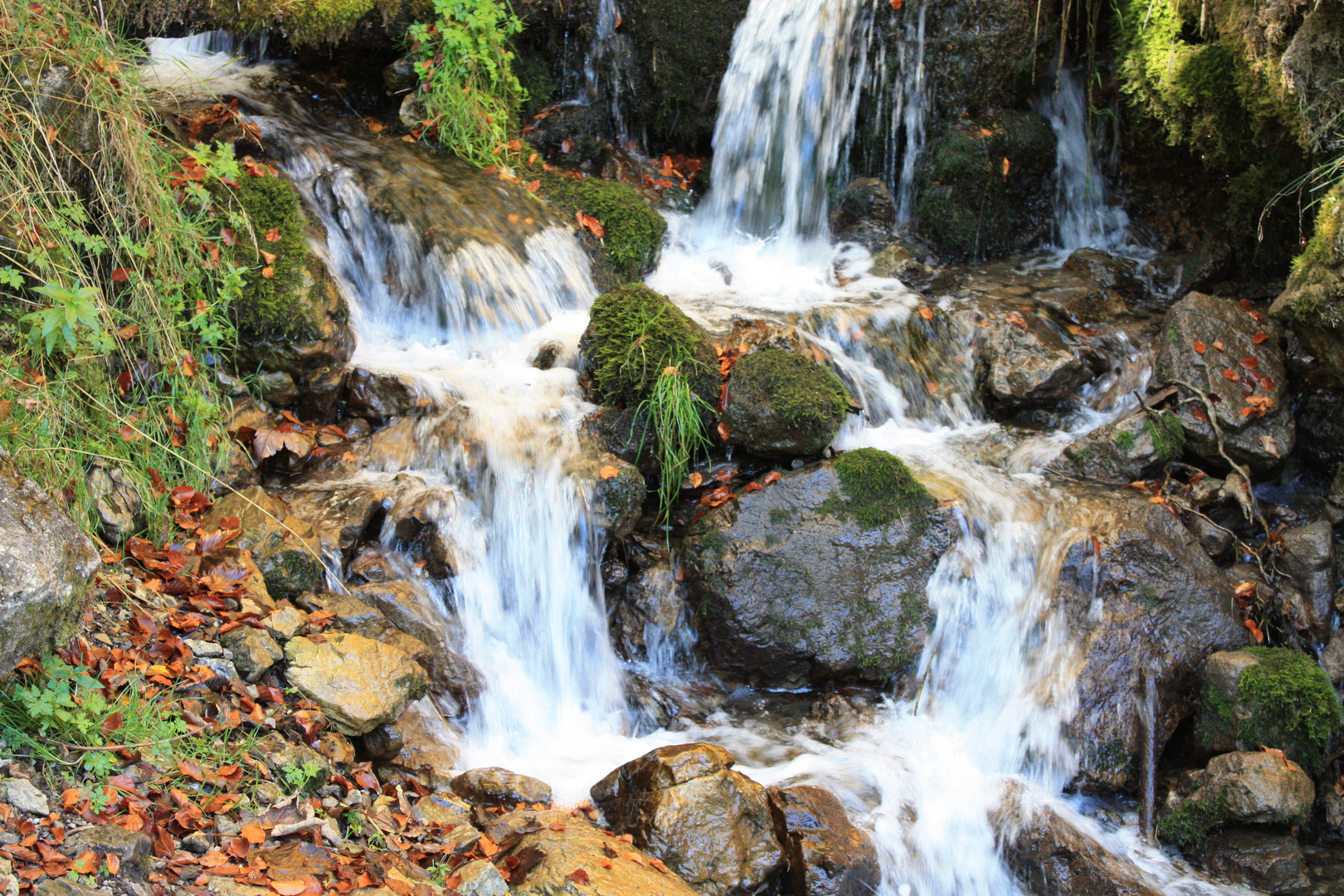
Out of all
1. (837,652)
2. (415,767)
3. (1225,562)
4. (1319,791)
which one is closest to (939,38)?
(1225,562)

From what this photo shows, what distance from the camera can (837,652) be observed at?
4.79m

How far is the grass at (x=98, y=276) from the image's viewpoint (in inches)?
144

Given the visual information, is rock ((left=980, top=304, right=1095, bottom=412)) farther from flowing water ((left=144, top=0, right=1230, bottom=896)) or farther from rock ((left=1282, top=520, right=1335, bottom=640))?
rock ((left=1282, top=520, right=1335, bottom=640))

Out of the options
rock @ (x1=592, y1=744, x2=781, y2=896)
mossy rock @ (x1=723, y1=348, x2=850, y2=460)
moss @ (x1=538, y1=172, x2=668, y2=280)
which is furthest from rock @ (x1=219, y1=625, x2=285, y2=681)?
moss @ (x1=538, y1=172, x2=668, y2=280)

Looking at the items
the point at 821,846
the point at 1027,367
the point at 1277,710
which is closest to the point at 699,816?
the point at 821,846

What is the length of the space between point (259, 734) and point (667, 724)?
2119 millimetres

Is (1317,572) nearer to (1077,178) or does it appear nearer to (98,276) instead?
(1077,178)

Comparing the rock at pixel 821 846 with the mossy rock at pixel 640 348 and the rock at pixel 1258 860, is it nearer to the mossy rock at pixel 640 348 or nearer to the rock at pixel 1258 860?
the rock at pixel 1258 860

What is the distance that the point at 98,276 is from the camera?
13.8ft

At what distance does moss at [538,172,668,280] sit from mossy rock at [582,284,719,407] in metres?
1.53

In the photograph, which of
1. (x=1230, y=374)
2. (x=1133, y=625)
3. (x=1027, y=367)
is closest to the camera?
(x=1133, y=625)

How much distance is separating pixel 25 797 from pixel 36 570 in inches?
23.8

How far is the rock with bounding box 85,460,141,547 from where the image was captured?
12.3 feet

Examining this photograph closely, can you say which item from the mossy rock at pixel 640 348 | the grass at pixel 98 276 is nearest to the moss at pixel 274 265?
the grass at pixel 98 276
